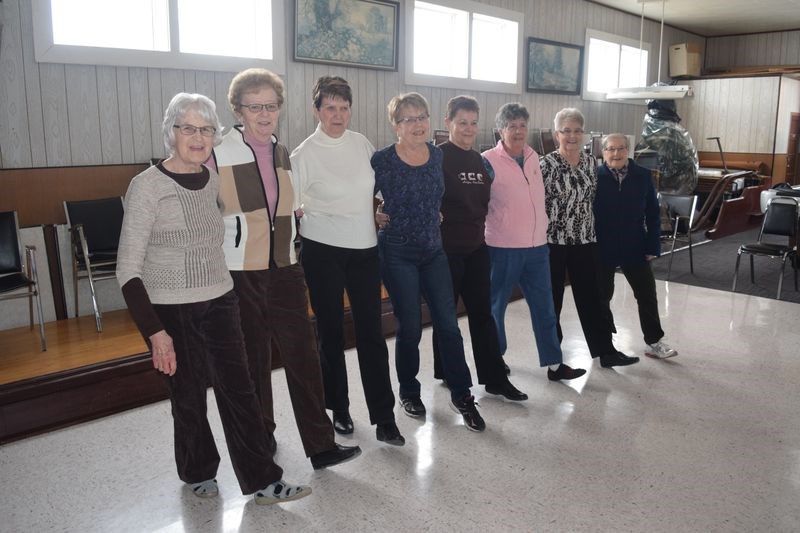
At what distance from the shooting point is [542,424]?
125 inches

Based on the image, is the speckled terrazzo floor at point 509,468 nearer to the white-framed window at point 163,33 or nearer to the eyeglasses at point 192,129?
the eyeglasses at point 192,129

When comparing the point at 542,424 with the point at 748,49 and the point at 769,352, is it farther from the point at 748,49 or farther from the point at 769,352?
the point at 748,49

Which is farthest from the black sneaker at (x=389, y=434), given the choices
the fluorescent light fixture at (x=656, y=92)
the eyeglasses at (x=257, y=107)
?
the fluorescent light fixture at (x=656, y=92)

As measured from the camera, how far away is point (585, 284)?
3.80 m

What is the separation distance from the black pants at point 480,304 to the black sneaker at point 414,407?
1.16ft

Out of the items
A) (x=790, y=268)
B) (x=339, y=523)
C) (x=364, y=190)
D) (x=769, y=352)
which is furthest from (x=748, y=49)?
(x=339, y=523)

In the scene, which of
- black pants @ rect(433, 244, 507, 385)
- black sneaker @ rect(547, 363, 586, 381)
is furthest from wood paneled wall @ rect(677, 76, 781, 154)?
black pants @ rect(433, 244, 507, 385)

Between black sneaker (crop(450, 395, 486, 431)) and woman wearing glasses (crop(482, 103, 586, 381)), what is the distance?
53cm

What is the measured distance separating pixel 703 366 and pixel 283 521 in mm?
2752

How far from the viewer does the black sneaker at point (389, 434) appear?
2930mm

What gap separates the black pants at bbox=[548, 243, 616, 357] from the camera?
3752 millimetres

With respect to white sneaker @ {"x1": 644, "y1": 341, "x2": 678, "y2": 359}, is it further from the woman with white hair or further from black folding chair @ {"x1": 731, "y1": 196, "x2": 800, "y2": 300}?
the woman with white hair

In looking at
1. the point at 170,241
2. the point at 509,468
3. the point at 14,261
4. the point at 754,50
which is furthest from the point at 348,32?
the point at 754,50

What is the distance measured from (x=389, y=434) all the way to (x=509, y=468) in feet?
1.73
